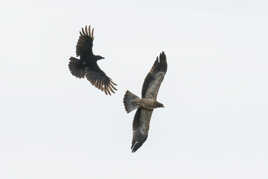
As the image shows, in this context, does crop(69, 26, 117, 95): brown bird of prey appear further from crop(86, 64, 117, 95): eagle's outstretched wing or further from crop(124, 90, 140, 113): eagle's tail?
crop(124, 90, 140, 113): eagle's tail

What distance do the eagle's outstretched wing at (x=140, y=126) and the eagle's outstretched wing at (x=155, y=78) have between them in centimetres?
79

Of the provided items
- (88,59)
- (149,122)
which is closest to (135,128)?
(149,122)

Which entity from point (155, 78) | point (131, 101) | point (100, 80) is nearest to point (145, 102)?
point (131, 101)

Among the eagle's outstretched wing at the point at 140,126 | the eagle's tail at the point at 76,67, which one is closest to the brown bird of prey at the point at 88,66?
the eagle's tail at the point at 76,67

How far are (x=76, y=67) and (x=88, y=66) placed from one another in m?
0.51

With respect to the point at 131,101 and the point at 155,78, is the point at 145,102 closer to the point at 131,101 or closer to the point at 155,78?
the point at 131,101

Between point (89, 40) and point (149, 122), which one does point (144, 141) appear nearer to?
point (149, 122)

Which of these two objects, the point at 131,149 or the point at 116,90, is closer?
the point at 131,149

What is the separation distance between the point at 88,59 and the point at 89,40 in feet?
2.50

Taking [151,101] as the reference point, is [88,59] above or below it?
above

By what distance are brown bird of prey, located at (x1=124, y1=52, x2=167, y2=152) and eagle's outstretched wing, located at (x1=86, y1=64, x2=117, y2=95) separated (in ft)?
16.3

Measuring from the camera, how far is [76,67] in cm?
4250

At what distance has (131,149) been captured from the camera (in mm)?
38000

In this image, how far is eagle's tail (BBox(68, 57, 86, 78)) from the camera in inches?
1670
